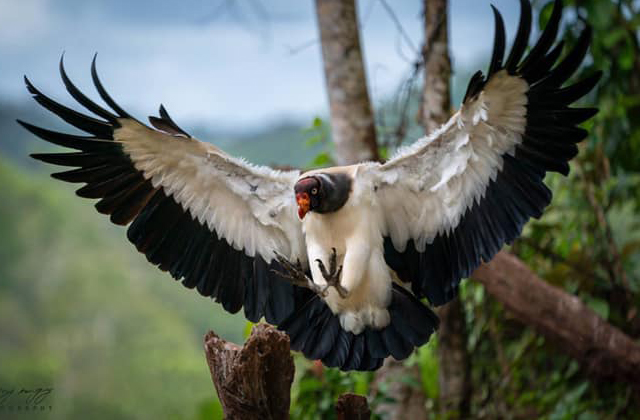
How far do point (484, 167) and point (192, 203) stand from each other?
1.37m

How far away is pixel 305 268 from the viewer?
10.8 feet

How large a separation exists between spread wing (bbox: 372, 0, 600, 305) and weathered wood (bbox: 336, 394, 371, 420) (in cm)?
72

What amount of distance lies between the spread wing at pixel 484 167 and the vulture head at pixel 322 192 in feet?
0.62

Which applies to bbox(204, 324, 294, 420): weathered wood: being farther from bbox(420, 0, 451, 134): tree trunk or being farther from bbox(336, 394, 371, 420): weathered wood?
bbox(420, 0, 451, 134): tree trunk

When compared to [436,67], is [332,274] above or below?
below

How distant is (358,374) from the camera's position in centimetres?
392

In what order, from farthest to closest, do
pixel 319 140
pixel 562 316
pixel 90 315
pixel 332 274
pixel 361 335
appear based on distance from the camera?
pixel 90 315
pixel 319 140
pixel 562 316
pixel 361 335
pixel 332 274

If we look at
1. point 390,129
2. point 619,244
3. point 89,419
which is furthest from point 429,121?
point 89,419

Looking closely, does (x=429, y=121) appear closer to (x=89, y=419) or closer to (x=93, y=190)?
(x=93, y=190)

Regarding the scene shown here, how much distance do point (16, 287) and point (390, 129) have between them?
4689 mm

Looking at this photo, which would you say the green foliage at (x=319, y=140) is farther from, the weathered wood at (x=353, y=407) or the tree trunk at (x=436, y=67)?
the weathered wood at (x=353, y=407)

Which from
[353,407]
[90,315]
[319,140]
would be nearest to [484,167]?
[353,407]

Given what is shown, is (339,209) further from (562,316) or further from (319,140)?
(562,316)

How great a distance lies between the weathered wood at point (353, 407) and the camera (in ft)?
8.25
